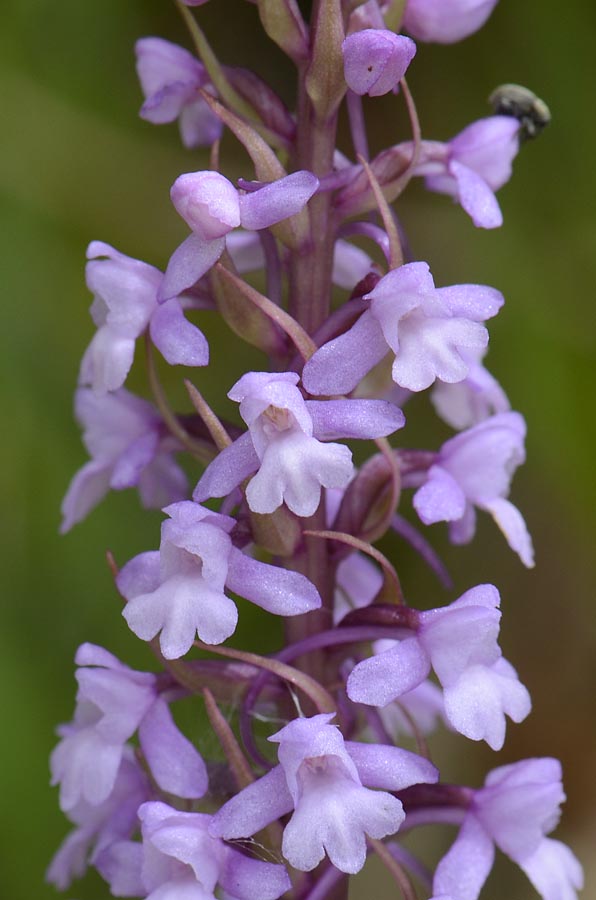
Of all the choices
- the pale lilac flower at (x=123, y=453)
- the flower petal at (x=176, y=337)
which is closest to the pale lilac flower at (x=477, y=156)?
the flower petal at (x=176, y=337)

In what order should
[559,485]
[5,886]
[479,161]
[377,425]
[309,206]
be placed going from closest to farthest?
[377,425]
[309,206]
[479,161]
[5,886]
[559,485]

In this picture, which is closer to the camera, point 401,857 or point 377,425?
point 377,425

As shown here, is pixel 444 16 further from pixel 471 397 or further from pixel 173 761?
pixel 173 761

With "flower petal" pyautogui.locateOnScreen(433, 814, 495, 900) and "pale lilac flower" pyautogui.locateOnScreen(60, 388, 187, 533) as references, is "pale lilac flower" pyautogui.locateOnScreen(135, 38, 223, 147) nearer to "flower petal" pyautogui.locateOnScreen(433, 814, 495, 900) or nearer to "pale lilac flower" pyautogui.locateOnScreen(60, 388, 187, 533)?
"pale lilac flower" pyautogui.locateOnScreen(60, 388, 187, 533)

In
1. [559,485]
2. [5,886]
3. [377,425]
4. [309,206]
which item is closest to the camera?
[377,425]

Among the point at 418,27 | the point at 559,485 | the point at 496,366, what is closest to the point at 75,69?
the point at 496,366

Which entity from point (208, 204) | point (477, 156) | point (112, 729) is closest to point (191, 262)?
point (208, 204)

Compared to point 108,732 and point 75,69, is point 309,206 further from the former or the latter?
point 75,69
